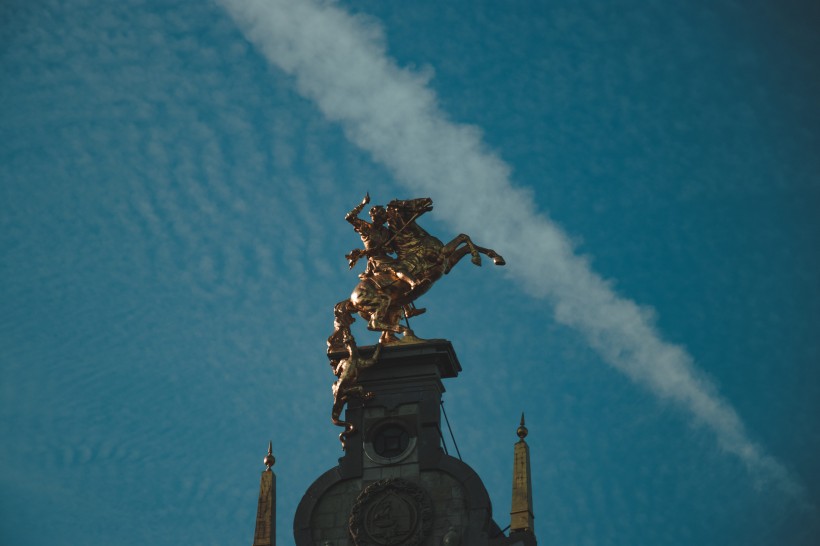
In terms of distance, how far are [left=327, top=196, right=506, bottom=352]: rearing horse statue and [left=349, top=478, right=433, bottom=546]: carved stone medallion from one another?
457 cm

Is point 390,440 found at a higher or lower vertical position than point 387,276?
lower

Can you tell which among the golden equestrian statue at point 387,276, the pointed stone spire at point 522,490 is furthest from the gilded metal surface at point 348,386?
the pointed stone spire at point 522,490

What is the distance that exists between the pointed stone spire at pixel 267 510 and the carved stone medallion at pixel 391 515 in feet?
8.37

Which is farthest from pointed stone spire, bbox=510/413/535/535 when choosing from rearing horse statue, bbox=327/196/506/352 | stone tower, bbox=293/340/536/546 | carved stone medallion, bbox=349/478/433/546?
rearing horse statue, bbox=327/196/506/352

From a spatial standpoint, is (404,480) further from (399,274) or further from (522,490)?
(399,274)

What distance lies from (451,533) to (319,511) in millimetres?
4014

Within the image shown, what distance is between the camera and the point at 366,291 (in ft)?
201

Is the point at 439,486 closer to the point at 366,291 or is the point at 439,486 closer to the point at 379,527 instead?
the point at 379,527

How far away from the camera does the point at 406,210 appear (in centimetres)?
6212

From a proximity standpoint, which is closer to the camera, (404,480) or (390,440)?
(404,480)

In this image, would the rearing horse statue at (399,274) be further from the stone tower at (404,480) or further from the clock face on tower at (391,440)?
the clock face on tower at (391,440)

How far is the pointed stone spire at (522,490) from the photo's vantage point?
56.9 m

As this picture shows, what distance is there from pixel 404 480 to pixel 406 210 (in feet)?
27.9

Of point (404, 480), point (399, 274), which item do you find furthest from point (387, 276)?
point (404, 480)
